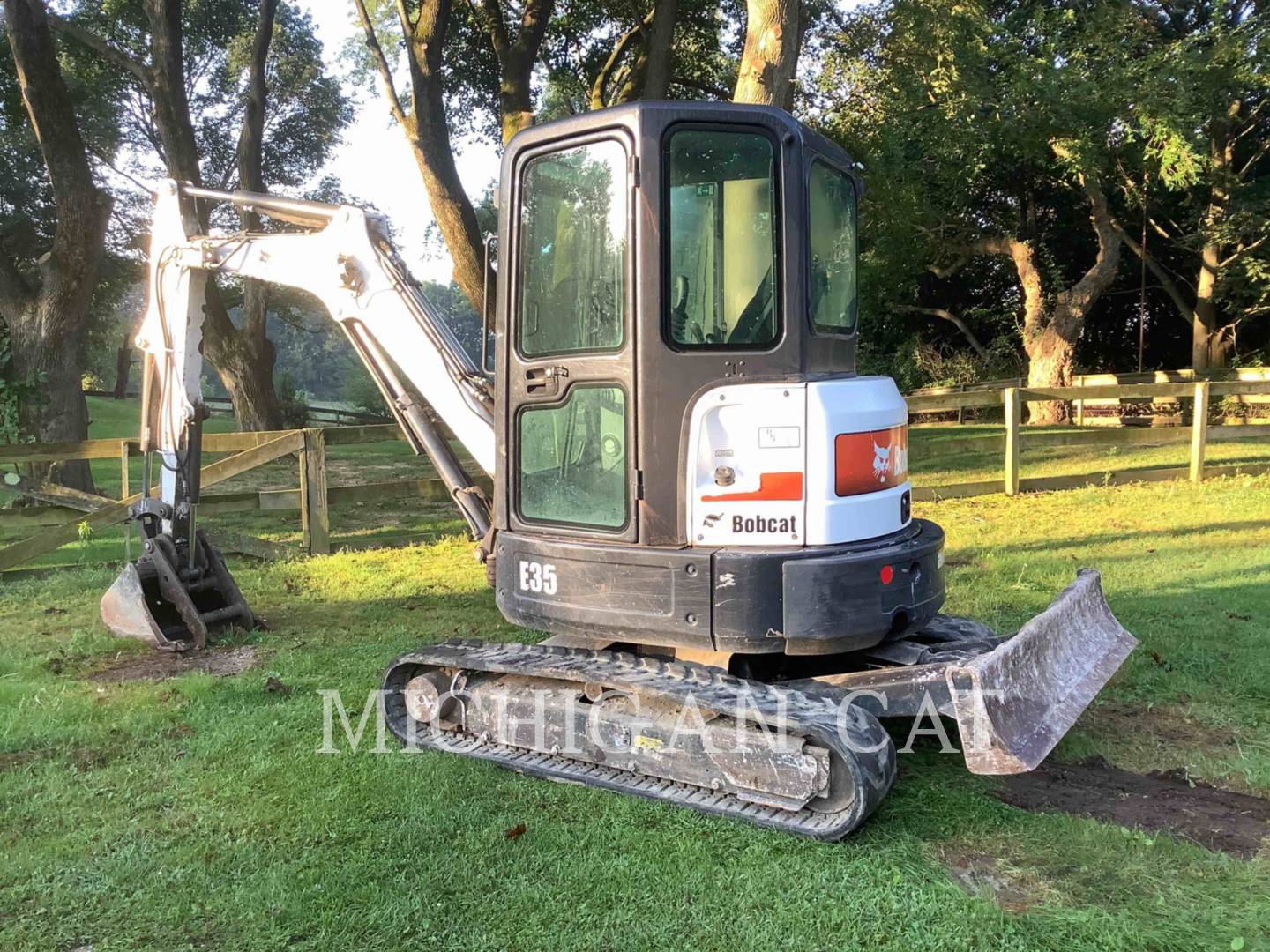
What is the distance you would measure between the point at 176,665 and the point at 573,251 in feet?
12.1

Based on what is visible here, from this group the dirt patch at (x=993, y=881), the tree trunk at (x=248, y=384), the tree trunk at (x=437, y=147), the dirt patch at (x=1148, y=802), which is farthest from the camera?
the tree trunk at (x=248, y=384)

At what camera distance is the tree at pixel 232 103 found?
41.9 feet

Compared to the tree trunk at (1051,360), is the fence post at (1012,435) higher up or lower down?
lower down

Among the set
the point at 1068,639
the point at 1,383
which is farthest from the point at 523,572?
the point at 1,383

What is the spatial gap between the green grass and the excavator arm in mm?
702

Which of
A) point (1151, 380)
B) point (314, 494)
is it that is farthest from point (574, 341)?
point (1151, 380)

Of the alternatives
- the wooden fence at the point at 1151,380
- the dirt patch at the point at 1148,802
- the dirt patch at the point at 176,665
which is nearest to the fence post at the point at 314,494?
the dirt patch at the point at 176,665

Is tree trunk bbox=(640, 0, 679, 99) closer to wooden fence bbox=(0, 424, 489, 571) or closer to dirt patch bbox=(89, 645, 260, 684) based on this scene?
wooden fence bbox=(0, 424, 489, 571)

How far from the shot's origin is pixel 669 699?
361 centimetres

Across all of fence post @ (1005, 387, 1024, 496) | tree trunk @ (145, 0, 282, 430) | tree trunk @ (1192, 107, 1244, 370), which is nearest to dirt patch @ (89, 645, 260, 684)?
fence post @ (1005, 387, 1024, 496)

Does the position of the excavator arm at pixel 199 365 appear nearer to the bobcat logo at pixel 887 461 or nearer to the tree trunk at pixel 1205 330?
the bobcat logo at pixel 887 461

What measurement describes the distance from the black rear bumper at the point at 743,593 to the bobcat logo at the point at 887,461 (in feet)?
0.87

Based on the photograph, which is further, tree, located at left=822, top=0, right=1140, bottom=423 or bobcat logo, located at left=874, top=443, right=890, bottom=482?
tree, located at left=822, top=0, right=1140, bottom=423

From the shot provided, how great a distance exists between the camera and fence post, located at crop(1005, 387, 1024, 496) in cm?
1063
